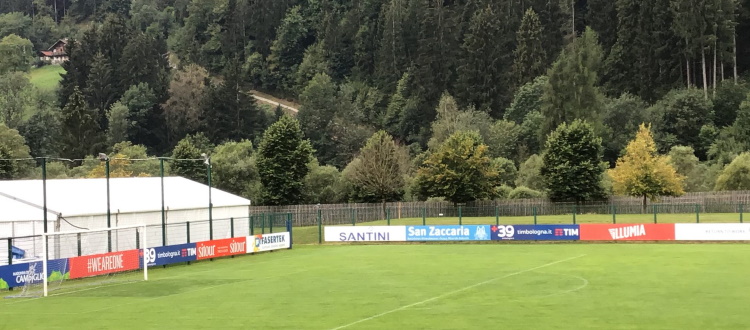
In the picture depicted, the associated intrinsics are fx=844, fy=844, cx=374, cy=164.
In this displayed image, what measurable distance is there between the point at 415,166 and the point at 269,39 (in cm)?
9398

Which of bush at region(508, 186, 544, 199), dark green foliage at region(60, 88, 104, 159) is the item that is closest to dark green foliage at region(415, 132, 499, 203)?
bush at region(508, 186, 544, 199)

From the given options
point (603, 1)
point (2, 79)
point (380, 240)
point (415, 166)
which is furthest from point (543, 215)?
point (2, 79)

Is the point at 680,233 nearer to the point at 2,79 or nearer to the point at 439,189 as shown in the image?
the point at 439,189

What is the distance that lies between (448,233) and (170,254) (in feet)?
69.5

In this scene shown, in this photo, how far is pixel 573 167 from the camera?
8150 cm

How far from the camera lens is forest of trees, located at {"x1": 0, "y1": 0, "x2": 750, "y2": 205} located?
3531 inches

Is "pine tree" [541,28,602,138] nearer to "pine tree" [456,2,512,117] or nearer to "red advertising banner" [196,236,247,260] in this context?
"pine tree" [456,2,512,117]

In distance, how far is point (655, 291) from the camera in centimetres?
2788

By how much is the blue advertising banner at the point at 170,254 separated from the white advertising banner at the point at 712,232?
29.5 m

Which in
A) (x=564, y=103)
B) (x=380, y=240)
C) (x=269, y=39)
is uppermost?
(x=269, y=39)

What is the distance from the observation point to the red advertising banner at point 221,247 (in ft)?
154

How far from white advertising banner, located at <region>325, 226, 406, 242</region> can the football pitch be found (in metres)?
13.8

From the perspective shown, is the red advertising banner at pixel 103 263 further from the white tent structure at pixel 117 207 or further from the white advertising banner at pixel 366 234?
the white advertising banner at pixel 366 234

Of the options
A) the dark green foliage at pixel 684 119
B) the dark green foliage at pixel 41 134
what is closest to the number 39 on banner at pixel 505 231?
the dark green foliage at pixel 684 119
